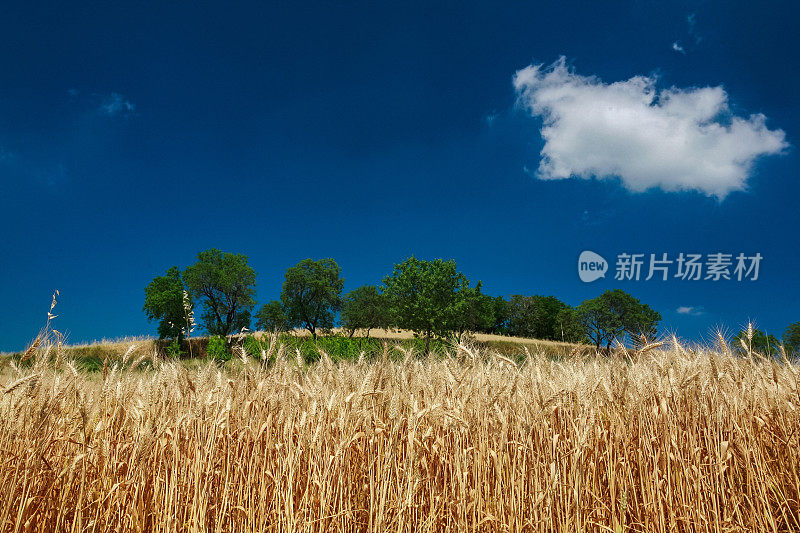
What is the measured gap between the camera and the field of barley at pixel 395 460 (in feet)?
9.89

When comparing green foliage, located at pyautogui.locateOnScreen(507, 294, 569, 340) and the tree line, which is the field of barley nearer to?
the tree line

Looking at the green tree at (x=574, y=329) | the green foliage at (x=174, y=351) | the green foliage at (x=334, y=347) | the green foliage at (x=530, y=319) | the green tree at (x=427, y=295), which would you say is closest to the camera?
→ the green foliage at (x=174, y=351)

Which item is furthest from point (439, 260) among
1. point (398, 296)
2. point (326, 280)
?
point (326, 280)

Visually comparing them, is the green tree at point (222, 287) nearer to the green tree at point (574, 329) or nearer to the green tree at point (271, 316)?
the green tree at point (271, 316)

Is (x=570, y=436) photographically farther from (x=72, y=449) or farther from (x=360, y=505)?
(x=72, y=449)

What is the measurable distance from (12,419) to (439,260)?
2645 cm

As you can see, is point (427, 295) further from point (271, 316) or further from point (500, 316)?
point (500, 316)

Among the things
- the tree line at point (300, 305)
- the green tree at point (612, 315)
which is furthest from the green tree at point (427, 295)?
the green tree at point (612, 315)

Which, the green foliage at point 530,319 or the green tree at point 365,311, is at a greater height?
the green foliage at point 530,319

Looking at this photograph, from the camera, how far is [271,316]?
4050 cm

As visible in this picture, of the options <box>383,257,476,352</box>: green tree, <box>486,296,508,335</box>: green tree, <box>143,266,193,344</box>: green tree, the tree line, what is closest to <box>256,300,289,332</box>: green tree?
the tree line

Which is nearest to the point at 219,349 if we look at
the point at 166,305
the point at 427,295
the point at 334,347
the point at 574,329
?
the point at 334,347

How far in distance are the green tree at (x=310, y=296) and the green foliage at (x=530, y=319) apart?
31.4 m

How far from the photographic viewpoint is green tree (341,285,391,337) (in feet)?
122
